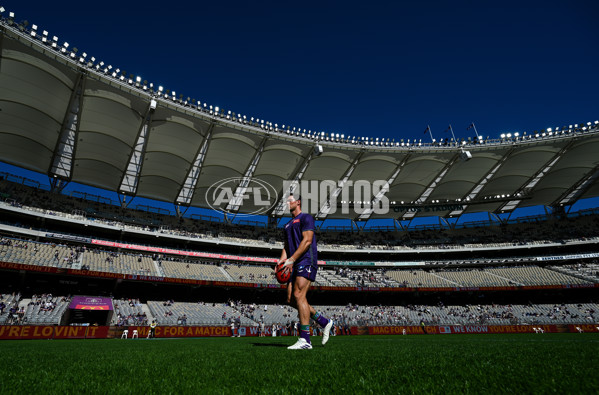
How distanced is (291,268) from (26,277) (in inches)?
1159

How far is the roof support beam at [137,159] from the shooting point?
87.0 ft

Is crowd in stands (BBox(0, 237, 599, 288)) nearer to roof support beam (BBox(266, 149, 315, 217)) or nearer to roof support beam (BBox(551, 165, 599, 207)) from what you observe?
roof support beam (BBox(266, 149, 315, 217))

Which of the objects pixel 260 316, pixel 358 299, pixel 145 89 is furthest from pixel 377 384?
pixel 358 299

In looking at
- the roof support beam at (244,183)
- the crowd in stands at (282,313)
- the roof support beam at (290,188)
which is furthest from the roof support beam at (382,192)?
the roof support beam at (244,183)

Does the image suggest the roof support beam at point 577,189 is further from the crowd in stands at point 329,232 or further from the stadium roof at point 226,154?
the crowd in stands at point 329,232

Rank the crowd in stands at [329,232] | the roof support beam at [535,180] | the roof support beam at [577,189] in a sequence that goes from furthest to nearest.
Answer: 1. the roof support beam at [577,189]
2. the roof support beam at [535,180]
3. the crowd in stands at [329,232]

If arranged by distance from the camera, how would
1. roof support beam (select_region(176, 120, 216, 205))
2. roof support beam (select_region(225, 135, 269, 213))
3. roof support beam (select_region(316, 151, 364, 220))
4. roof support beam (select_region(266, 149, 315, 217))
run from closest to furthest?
roof support beam (select_region(176, 120, 216, 205)), roof support beam (select_region(225, 135, 269, 213)), roof support beam (select_region(266, 149, 315, 217)), roof support beam (select_region(316, 151, 364, 220))

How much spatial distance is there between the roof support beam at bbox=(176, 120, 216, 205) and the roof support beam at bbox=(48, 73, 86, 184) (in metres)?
9.62

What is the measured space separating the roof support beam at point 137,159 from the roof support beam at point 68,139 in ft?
14.5

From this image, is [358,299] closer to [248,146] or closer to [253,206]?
[253,206]

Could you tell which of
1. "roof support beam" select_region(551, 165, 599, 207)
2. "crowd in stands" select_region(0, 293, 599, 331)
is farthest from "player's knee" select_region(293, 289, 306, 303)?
"roof support beam" select_region(551, 165, 599, 207)

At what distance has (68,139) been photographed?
2777cm

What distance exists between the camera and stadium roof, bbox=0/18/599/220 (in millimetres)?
23391

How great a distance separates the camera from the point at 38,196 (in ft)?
105
